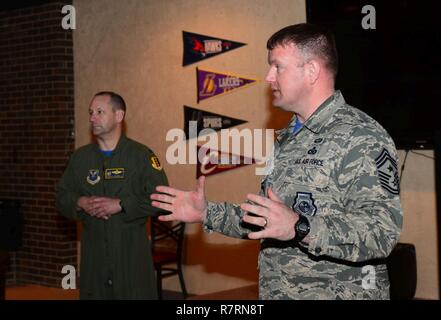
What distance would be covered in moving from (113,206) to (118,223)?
0.52ft

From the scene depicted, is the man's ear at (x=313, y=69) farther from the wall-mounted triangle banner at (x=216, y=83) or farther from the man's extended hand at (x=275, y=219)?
the wall-mounted triangle banner at (x=216, y=83)

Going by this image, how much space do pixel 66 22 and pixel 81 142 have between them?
1.30 m

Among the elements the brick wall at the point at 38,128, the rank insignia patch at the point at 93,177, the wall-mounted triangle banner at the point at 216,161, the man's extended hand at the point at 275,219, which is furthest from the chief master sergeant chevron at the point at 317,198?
the brick wall at the point at 38,128

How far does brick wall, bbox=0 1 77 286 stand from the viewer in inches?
287

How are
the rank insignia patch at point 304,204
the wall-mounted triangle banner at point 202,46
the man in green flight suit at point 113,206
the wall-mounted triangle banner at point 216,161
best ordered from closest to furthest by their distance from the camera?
the rank insignia patch at point 304,204, the man in green flight suit at point 113,206, the wall-mounted triangle banner at point 216,161, the wall-mounted triangle banner at point 202,46

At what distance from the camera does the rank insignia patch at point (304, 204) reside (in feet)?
7.66

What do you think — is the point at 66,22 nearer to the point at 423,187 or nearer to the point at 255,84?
the point at 255,84

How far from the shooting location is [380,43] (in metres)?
4.95

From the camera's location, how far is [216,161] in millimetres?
6199

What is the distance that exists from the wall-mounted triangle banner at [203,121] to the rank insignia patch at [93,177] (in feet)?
6.31

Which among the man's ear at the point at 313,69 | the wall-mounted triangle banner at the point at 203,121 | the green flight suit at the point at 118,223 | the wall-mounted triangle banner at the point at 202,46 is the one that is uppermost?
the wall-mounted triangle banner at the point at 202,46

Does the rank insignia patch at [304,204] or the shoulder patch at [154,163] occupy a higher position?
the shoulder patch at [154,163]

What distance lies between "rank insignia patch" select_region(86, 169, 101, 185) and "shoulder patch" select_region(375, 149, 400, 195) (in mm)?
2542

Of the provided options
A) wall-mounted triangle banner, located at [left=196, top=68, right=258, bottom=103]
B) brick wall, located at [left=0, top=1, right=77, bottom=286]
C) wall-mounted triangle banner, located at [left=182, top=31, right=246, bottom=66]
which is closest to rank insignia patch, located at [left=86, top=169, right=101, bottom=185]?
wall-mounted triangle banner, located at [left=196, top=68, right=258, bottom=103]
